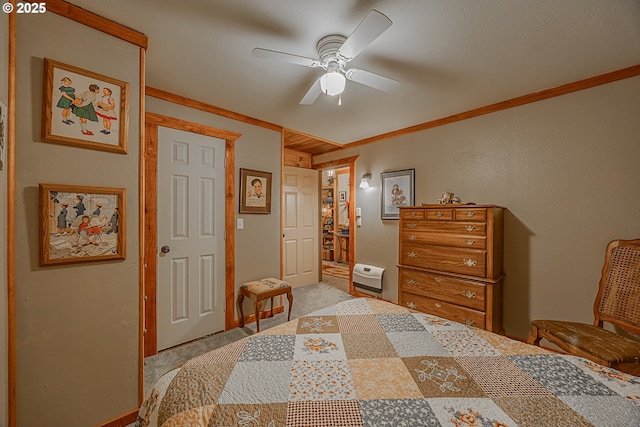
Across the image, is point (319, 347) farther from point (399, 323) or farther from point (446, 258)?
point (446, 258)

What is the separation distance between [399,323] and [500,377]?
553 mm

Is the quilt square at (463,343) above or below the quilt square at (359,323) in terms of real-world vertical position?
above

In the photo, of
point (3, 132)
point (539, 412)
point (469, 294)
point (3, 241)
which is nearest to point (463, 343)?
point (539, 412)

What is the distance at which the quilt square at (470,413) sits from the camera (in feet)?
2.54

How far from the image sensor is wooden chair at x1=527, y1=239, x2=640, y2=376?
5.36 feet

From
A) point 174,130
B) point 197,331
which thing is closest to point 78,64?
point 174,130

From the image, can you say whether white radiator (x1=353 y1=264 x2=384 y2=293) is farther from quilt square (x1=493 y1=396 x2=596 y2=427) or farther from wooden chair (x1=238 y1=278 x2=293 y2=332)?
quilt square (x1=493 y1=396 x2=596 y2=427)

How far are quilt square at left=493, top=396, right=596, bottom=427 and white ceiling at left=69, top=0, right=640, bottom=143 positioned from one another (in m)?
1.88

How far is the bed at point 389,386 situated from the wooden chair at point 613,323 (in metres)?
0.92

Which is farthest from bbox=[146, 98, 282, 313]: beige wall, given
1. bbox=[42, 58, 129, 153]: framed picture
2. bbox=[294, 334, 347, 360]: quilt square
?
bbox=[294, 334, 347, 360]: quilt square

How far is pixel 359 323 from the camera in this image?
1.50 meters

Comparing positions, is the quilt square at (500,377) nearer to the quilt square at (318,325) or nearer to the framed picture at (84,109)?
the quilt square at (318,325)

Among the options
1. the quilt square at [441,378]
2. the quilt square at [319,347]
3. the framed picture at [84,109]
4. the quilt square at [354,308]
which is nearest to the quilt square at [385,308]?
the quilt square at [354,308]

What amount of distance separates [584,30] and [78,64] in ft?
10.2
